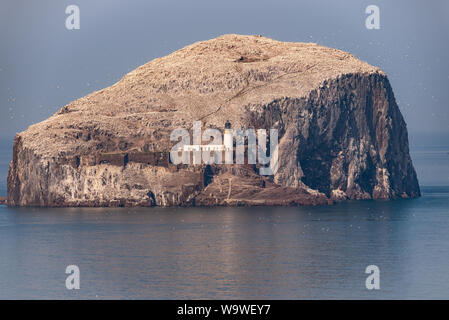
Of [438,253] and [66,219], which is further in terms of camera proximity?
[66,219]

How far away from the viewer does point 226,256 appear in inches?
5778

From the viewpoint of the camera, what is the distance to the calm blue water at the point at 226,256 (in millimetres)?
121500

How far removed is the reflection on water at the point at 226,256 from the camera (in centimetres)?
12175

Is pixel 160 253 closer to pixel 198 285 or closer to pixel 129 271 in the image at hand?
pixel 129 271

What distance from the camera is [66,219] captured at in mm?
198500

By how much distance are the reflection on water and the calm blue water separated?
0.12 meters

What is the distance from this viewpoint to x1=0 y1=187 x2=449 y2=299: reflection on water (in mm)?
121750

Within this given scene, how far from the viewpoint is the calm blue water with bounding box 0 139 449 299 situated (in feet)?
399

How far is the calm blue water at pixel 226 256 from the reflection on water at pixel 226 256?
117mm
